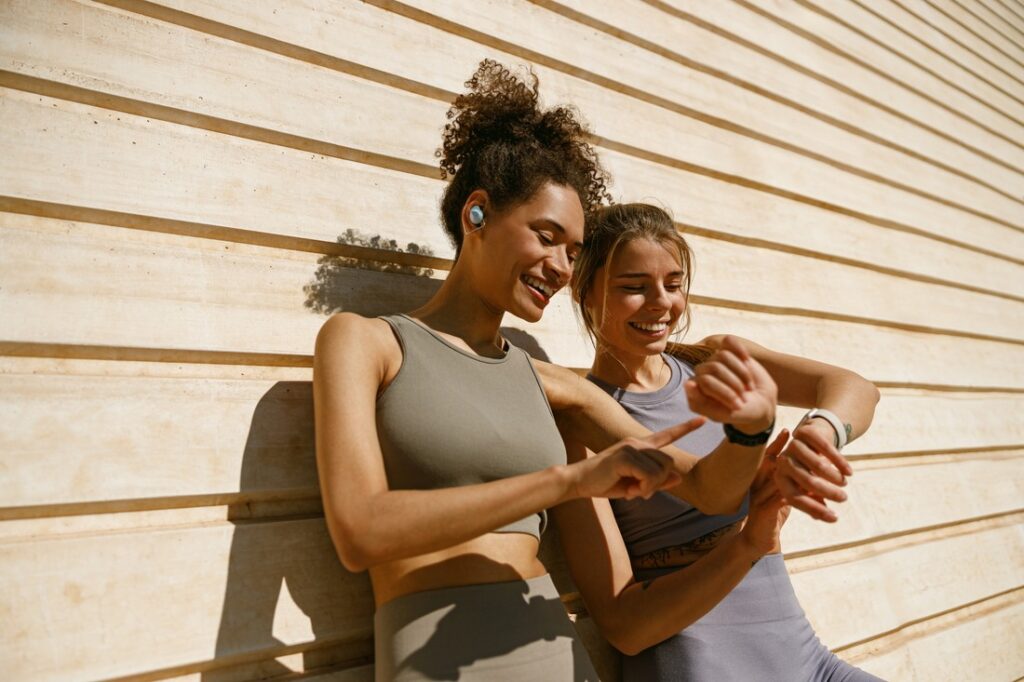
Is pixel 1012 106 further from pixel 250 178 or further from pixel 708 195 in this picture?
→ pixel 250 178

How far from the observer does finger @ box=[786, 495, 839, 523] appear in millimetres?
1489

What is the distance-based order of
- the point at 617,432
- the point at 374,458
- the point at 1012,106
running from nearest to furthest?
the point at 374,458
the point at 617,432
the point at 1012,106

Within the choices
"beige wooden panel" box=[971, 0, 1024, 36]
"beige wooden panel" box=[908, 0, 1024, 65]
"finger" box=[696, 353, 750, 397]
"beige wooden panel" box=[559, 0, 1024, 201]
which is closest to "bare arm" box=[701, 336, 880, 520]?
"finger" box=[696, 353, 750, 397]

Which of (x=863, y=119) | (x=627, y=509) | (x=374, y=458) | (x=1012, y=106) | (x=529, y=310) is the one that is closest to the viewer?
(x=374, y=458)

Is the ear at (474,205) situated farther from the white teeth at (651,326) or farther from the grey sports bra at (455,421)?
the white teeth at (651,326)

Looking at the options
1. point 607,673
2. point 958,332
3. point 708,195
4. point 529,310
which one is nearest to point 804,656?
point 607,673

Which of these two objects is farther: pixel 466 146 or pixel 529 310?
pixel 466 146

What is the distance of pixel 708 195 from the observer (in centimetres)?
286

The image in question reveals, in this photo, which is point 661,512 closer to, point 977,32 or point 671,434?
point 671,434

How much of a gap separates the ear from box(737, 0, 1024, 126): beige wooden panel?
72.8 inches

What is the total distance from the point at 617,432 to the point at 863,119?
276 cm

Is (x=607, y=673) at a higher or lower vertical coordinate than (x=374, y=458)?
Answer: lower

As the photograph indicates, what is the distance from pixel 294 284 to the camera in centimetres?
174

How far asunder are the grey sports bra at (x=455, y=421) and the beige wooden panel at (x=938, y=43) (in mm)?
3621
